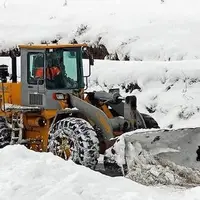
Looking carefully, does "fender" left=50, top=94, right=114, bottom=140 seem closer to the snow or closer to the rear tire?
the rear tire

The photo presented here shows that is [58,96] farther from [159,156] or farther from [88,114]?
[159,156]

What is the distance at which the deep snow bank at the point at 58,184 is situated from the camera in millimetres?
6941

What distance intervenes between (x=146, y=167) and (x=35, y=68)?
308 centimetres

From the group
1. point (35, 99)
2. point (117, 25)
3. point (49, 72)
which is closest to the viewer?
point (49, 72)

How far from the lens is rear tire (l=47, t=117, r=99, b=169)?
420 inches

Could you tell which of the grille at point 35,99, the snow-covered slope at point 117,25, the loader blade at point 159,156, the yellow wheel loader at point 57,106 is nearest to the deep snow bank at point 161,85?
the snow-covered slope at point 117,25

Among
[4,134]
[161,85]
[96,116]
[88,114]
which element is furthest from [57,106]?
[161,85]

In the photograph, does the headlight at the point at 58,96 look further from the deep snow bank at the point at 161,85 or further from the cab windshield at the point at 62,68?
the deep snow bank at the point at 161,85

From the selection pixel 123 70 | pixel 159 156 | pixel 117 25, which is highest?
pixel 117 25

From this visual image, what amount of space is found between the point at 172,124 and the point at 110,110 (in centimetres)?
341

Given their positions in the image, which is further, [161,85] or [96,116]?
[161,85]

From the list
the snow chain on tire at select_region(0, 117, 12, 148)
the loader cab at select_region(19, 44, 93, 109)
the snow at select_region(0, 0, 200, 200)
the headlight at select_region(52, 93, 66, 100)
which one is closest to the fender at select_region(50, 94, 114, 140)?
the headlight at select_region(52, 93, 66, 100)

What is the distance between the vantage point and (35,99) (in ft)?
39.4

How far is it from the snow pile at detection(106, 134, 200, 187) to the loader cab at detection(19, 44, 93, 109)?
2033 millimetres
